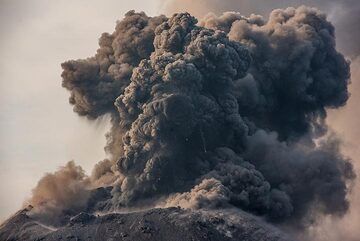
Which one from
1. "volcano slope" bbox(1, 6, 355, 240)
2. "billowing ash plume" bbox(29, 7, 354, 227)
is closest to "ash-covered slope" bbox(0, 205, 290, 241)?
"volcano slope" bbox(1, 6, 355, 240)

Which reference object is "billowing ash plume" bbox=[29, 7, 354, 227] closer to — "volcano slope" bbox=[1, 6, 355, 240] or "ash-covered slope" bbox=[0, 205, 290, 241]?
"volcano slope" bbox=[1, 6, 355, 240]

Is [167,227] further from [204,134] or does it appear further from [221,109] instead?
[221,109]

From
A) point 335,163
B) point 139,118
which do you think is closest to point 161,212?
point 139,118

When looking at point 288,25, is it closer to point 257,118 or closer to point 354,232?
point 257,118

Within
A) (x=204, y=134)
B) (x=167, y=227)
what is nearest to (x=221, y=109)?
(x=204, y=134)

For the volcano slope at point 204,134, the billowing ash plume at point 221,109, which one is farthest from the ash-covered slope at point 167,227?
the billowing ash plume at point 221,109
